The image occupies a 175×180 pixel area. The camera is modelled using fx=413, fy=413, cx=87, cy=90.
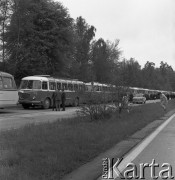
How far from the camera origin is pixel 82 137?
11906 millimetres

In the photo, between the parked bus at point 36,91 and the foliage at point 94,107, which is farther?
the parked bus at point 36,91

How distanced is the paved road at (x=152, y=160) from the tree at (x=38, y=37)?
3111 centimetres

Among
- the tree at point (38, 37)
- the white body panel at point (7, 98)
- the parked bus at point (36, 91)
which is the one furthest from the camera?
the tree at point (38, 37)

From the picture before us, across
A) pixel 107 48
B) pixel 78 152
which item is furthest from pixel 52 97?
pixel 107 48

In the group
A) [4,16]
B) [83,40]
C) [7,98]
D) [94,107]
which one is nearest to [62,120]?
[94,107]

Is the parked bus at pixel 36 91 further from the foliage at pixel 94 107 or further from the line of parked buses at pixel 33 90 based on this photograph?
the foliage at pixel 94 107

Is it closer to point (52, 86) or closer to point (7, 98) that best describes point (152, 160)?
point (7, 98)

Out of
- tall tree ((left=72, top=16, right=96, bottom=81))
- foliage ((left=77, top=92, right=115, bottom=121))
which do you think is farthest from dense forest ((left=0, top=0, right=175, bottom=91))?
tall tree ((left=72, top=16, right=96, bottom=81))

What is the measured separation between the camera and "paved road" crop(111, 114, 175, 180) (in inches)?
311

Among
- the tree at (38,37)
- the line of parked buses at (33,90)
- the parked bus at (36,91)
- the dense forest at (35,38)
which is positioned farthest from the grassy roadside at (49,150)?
the tree at (38,37)

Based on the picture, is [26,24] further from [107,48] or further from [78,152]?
[107,48]

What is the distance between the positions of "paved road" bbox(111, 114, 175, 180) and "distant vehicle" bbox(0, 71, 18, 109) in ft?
53.1

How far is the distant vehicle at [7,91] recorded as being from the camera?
90.4 ft

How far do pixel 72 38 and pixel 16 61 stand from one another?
31.3 feet
